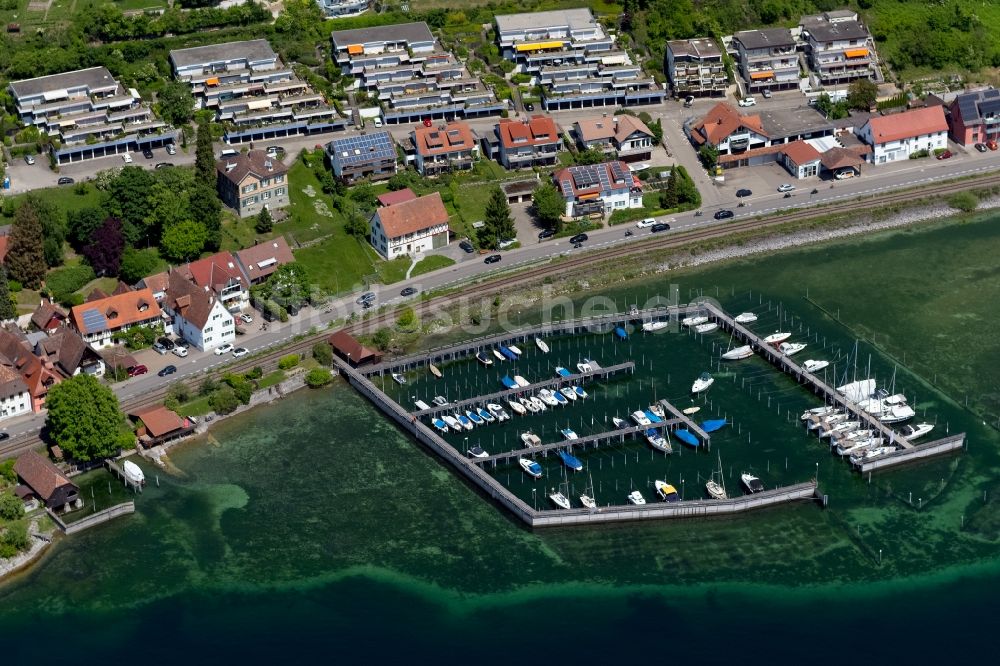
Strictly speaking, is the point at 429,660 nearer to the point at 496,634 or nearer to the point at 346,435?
the point at 496,634

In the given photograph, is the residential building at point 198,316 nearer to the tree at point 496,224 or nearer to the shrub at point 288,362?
the shrub at point 288,362

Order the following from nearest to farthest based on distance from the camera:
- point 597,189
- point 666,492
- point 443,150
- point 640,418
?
1. point 666,492
2. point 640,418
3. point 597,189
4. point 443,150

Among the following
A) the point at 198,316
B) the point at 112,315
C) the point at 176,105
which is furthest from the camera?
the point at 176,105

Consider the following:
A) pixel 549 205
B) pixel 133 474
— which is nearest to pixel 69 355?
pixel 133 474

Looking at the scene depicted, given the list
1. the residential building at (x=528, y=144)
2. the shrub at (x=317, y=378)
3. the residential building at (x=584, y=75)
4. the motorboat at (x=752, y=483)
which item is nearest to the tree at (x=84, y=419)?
the shrub at (x=317, y=378)

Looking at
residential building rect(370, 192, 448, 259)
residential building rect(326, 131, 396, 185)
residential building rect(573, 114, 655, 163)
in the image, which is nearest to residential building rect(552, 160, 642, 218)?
residential building rect(573, 114, 655, 163)

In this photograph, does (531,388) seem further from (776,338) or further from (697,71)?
(697,71)
